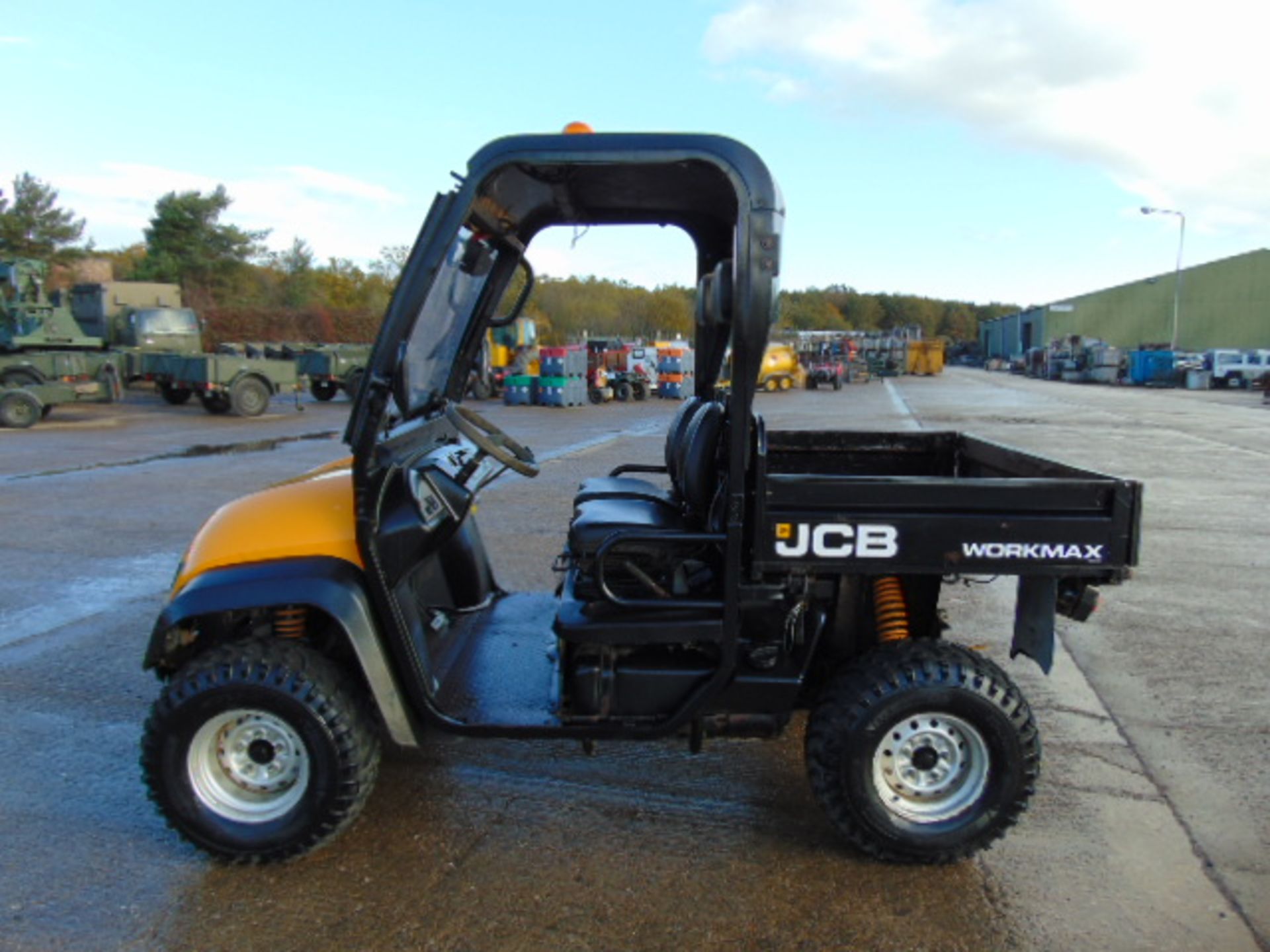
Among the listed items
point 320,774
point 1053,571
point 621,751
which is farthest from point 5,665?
point 1053,571

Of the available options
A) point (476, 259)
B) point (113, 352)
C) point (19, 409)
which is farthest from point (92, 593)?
point (113, 352)

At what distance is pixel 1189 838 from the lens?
3.27 metres

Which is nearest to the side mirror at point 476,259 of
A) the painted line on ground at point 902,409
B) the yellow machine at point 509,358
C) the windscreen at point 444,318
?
the windscreen at point 444,318

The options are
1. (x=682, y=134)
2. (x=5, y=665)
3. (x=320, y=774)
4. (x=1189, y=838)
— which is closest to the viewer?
(x=682, y=134)

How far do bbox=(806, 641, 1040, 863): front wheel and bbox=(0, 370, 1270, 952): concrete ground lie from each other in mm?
153

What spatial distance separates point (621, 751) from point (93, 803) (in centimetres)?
197

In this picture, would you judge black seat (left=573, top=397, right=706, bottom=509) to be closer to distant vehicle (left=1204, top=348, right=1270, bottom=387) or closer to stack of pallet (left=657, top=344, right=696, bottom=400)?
stack of pallet (left=657, top=344, right=696, bottom=400)

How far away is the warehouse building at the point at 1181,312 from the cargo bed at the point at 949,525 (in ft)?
194

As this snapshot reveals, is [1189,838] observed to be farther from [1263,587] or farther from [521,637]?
[1263,587]

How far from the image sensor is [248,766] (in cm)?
308

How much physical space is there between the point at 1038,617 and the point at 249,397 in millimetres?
20033

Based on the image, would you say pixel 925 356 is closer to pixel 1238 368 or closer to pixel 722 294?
pixel 1238 368

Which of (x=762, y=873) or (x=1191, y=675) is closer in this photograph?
(x=762, y=873)

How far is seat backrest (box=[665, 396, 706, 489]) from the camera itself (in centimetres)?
392
